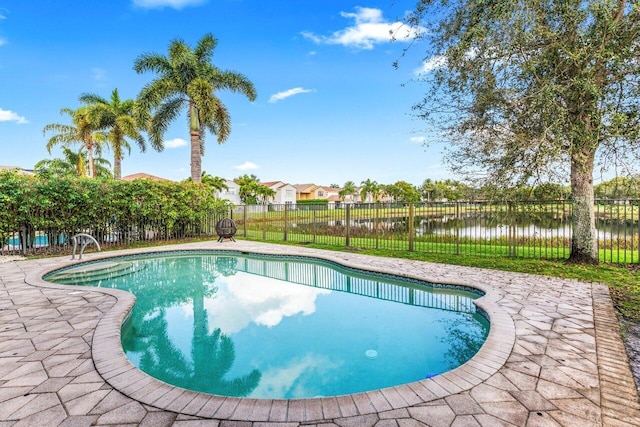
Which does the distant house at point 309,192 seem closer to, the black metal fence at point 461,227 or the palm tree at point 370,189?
the palm tree at point 370,189

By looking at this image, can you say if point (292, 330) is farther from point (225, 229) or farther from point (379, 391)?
point (225, 229)

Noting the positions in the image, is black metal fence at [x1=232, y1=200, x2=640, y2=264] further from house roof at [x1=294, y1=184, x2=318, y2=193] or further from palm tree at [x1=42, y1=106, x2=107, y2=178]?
house roof at [x1=294, y1=184, x2=318, y2=193]

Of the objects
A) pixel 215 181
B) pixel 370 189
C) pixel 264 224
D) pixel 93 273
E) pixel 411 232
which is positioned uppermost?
pixel 370 189

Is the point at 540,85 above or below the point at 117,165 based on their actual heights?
below

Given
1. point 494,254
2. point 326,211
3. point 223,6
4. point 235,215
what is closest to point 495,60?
point 494,254

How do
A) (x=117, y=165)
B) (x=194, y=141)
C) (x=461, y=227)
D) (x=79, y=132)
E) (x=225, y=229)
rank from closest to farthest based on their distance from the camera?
(x=461, y=227) → (x=225, y=229) → (x=194, y=141) → (x=117, y=165) → (x=79, y=132)

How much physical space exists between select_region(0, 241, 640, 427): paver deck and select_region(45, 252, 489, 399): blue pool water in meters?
0.52

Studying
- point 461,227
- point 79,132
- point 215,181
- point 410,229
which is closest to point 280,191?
point 215,181

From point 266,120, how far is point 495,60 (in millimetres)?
22465

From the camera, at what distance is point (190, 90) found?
15.1 meters

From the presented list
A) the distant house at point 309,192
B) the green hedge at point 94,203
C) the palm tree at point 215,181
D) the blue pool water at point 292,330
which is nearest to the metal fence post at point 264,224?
the green hedge at point 94,203

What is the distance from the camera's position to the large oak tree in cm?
475

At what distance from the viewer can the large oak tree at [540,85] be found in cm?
475

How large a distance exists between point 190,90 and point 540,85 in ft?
47.6
